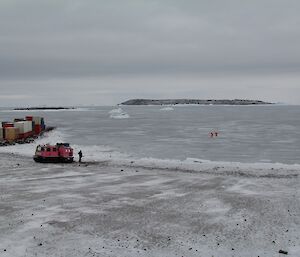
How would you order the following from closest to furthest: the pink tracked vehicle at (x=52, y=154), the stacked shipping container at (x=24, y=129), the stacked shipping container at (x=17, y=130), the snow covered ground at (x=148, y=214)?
the snow covered ground at (x=148, y=214) < the pink tracked vehicle at (x=52, y=154) < the stacked shipping container at (x=17, y=130) < the stacked shipping container at (x=24, y=129)

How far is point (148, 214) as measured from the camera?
2345cm

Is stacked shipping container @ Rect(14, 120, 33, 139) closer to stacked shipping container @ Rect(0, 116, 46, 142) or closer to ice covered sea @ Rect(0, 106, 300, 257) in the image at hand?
stacked shipping container @ Rect(0, 116, 46, 142)

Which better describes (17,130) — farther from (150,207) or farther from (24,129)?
(150,207)

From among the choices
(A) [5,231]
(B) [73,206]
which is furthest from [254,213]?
(A) [5,231]

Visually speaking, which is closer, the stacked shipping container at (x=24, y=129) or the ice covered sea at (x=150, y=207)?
the ice covered sea at (x=150, y=207)

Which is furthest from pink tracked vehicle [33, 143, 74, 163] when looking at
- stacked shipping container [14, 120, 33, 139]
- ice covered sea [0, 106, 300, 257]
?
stacked shipping container [14, 120, 33, 139]

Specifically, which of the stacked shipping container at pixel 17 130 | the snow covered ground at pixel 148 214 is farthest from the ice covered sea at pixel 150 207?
the stacked shipping container at pixel 17 130

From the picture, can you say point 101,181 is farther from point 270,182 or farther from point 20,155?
point 20,155

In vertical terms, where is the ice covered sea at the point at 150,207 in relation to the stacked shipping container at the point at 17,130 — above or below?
below

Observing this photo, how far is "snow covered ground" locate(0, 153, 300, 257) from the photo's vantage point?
18516mm

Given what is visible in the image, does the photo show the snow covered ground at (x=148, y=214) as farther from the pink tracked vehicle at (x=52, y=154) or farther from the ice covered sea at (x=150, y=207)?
the pink tracked vehicle at (x=52, y=154)

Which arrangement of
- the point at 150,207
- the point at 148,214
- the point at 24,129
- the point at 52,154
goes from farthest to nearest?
1. the point at 24,129
2. the point at 52,154
3. the point at 150,207
4. the point at 148,214

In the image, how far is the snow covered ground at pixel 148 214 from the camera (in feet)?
60.7

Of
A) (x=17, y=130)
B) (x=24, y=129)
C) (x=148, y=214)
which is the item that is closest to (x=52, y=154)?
(x=148, y=214)
